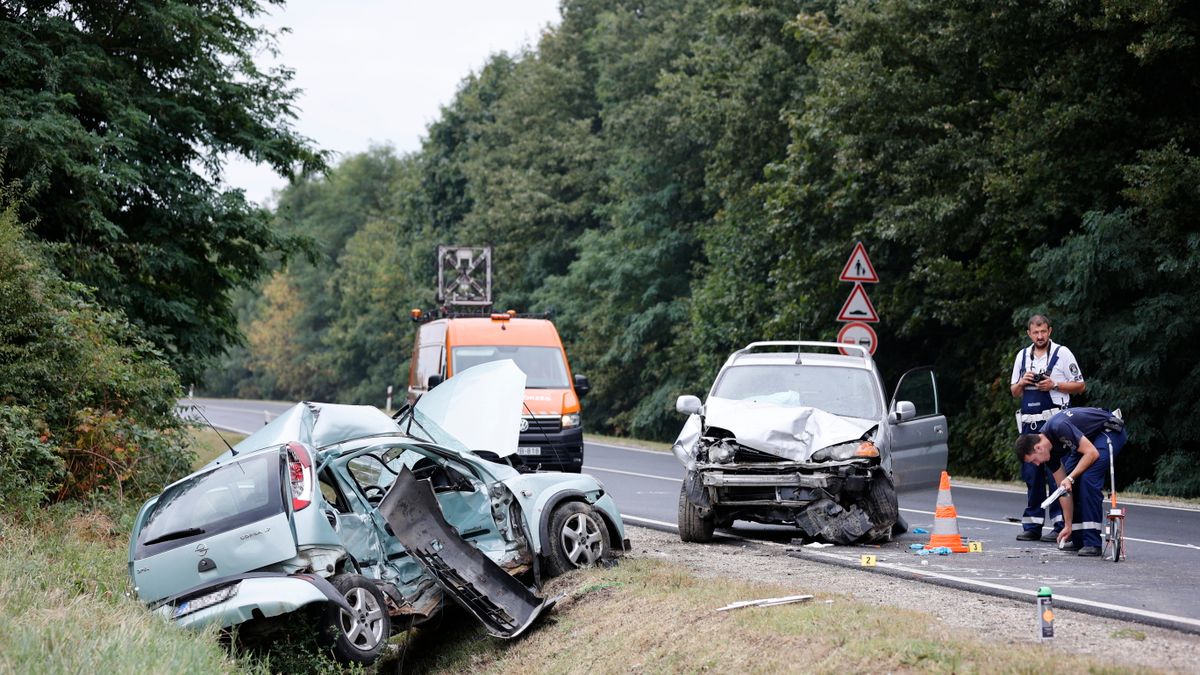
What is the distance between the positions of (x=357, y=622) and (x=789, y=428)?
15.2 feet

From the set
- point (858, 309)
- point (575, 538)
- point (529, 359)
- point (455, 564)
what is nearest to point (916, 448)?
point (575, 538)

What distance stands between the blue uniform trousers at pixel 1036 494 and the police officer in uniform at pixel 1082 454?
2.25 ft

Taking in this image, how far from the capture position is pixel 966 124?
25938mm

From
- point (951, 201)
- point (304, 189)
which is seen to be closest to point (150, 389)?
point (951, 201)

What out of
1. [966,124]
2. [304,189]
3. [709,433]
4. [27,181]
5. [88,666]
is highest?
[304,189]

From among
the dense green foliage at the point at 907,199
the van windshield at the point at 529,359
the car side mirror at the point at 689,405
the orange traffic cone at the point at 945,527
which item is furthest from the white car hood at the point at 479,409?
the dense green foliage at the point at 907,199

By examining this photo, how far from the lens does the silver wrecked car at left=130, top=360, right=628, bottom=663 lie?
29.6 ft

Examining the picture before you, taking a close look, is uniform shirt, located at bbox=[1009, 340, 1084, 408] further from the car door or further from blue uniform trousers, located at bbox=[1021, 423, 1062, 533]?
the car door

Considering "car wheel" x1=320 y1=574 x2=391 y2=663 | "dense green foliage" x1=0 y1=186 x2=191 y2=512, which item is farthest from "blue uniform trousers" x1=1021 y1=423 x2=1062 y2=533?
"dense green foliage" x1=0 y1=186 x2=191 y2=512

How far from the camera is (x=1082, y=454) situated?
36.6ft

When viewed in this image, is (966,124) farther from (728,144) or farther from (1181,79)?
(728,144)

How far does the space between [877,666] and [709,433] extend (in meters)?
5.48

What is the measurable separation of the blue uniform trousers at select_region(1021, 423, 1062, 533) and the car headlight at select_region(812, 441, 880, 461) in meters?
1.40

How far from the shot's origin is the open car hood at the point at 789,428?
12234 mm
